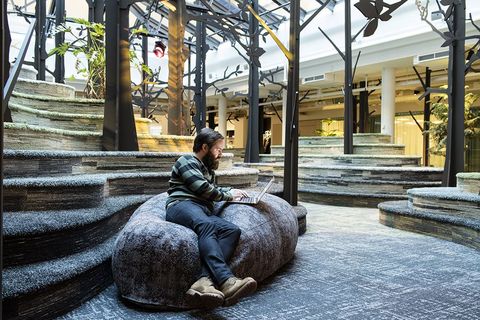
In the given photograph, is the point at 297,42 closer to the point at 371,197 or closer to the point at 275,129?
the point at 371,197

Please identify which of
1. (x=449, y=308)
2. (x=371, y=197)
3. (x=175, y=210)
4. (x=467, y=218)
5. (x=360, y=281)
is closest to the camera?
(x=449, y=308)

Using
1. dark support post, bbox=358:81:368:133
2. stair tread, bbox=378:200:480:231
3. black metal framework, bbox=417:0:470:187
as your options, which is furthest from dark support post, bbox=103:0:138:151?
dark support post, bbox=358:81:368:133

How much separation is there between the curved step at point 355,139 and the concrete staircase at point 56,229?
776 centimetres

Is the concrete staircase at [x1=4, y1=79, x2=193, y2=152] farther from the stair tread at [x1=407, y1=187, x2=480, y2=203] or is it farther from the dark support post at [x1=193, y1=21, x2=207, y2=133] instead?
the dark support post at [x1=193, y1=21, x2=207, y2=133]

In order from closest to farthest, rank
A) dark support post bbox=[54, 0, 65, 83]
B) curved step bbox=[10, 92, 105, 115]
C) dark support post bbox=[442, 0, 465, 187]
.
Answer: curved step bbox=[10, 92, 105, 115], dark support post bbox=[442, 0, 465, 187], dark support post bbox=[54, 0, 65, 83]

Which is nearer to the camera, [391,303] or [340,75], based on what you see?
[391,303]

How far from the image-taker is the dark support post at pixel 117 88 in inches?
188

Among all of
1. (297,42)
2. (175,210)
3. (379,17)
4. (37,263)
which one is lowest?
(37,263)

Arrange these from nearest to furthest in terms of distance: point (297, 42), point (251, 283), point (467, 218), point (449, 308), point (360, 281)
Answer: point (251, 283), point (449, 308), point (360, 281), point (467, 218), point (297, 42)

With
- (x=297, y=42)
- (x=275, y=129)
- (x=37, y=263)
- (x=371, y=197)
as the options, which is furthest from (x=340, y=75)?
(x=37, y=263)

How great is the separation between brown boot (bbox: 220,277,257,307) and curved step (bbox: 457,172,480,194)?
11.6ft

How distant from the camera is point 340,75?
49.2 ft

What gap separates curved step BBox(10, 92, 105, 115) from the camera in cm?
579

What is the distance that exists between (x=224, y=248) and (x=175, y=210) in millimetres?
420
